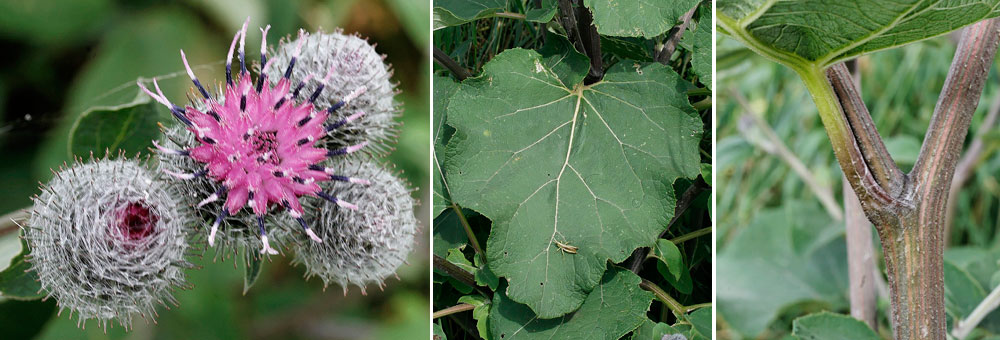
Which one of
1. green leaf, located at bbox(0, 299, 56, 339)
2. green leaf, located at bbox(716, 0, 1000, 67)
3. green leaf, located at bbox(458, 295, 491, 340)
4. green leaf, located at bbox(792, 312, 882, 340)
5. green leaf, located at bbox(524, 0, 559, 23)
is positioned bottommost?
green leaf, located at bbox(0, 299, 56, 339)

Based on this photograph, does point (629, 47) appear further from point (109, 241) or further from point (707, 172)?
point (109, 241)

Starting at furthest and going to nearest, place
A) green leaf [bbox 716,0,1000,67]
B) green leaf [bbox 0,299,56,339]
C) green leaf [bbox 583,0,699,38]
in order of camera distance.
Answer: green leaf [bbox 0,299,56,339] → green leaf [bbox 583,0,699,38] → green leaf [bbox 716,0,1000,67]

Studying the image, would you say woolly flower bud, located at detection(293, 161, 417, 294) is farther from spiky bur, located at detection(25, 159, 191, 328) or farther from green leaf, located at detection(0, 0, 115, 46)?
green leaf, located at detection(0, 0, 115, 46)

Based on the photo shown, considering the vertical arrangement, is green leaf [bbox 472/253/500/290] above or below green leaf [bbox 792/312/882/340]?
below

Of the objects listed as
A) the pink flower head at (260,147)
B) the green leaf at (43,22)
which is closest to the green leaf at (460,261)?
the pink flower head at (260,147)

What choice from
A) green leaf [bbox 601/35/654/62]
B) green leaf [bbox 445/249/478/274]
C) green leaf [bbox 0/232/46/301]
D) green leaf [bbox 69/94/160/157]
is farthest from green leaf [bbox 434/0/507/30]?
green leaf [bbox 0/232/46/301]

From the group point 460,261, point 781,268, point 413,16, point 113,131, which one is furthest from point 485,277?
point 781,268

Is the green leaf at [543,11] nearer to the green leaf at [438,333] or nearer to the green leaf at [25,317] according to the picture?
the green leaf at [438,333]

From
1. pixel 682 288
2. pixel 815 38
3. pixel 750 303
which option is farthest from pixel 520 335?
pixel 750 303
